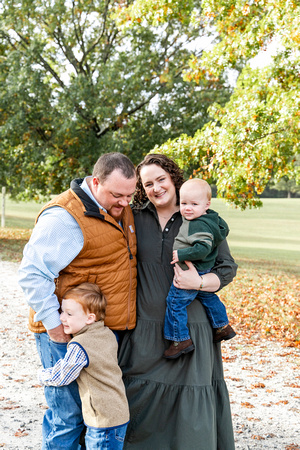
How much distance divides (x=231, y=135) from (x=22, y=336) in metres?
4.84

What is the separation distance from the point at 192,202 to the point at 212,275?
18.8 inches

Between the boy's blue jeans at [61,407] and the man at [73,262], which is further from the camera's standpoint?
the boy's blue jeans at [61,407]

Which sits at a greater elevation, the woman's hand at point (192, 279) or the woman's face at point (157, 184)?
the woman's face at point (157, 184)

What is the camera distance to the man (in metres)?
2.71

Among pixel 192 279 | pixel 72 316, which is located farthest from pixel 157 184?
pixel 72 316

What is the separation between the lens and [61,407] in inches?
114

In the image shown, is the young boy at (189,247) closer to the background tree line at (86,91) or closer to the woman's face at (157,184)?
the woman's face at (157,184)

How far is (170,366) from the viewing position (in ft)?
10.6

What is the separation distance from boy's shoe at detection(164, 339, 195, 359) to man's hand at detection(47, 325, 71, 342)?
68 centimetres

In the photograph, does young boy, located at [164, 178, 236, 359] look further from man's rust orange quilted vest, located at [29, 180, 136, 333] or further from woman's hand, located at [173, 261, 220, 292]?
man's rust orange quilted vest, located at [29, 180, 136, 333]

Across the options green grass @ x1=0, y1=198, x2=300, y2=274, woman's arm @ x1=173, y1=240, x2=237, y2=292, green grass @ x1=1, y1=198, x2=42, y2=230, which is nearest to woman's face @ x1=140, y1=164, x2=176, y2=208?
woman's arm @ x1=173, y1=240, x2=237, y2=292

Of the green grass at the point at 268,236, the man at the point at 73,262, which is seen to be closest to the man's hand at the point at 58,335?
the man at the point at 73,262

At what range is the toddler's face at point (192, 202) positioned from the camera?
10.2 feet

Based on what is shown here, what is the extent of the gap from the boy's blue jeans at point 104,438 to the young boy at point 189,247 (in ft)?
1.83
